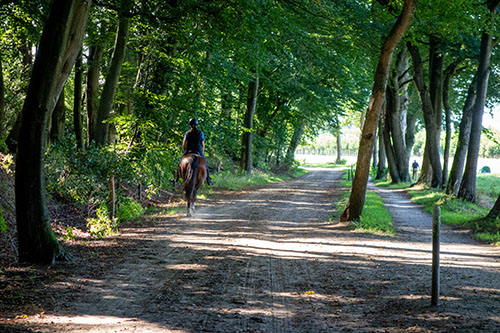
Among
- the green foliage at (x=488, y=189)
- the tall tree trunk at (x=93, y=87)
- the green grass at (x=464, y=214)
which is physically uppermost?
the tall tree trunk at (x=93, y=87)

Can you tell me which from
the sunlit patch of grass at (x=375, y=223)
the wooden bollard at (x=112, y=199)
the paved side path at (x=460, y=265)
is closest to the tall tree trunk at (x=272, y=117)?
the paved side path at (x=460, y=265)

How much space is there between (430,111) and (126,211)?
1899 centimetres

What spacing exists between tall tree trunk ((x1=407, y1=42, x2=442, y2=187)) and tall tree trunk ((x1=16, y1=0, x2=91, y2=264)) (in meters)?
21.3

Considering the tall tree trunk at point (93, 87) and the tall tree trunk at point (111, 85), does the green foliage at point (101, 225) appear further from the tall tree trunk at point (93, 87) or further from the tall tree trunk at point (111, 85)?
the tall tree trunk at point (93, 87)

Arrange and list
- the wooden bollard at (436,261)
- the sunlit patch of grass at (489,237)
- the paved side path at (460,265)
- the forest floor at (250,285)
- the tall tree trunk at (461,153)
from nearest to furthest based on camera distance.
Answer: the forest floor at (250,285)
the wooden bollard at (436,261)
the paved side path at (460,265)
the sunlit patch of grass at (489,237)
the tall tree trunk at (461,153)

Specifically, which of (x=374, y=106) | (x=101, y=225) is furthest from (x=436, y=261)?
(x=374, y=106)

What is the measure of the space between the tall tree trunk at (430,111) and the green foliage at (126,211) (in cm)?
1788

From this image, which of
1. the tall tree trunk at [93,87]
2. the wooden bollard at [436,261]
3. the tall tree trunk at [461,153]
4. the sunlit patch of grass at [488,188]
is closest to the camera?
the wooden bollard at [436,261]

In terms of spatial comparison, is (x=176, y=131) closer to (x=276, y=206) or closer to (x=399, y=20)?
(x=276, y=206)

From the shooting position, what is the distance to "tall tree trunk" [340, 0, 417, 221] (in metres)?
12.9

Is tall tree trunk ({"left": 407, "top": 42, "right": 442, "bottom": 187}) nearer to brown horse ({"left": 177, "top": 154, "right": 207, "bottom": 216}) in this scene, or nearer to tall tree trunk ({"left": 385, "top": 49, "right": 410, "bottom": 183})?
tall tree trunk ({"left": 385, "top": 49, "right": 410, "bottom": 183})

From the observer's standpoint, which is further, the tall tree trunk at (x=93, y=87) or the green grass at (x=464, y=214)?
the tall tree trunk at (x=93, y=87)

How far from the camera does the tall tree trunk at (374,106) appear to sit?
42.4 ft

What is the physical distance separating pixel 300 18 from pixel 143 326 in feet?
34.9
